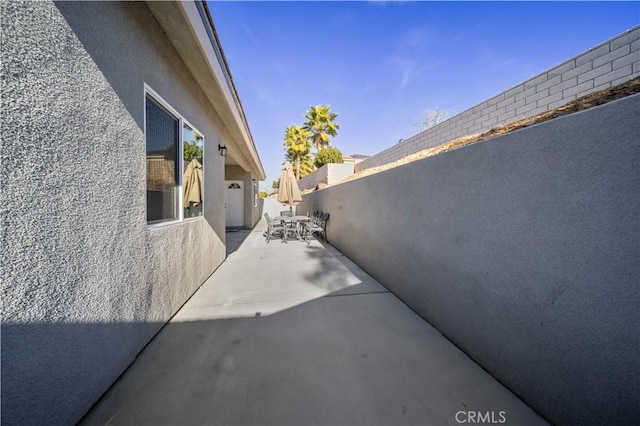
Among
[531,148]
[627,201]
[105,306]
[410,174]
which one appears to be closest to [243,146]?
[410,174]

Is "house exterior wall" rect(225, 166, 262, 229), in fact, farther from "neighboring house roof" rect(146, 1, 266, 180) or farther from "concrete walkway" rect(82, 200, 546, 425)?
"concrete walkway" rect(82, 200, 546, 425)

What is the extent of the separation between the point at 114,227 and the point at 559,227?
3108 millimetres

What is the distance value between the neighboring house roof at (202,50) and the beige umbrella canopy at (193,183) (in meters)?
1.24

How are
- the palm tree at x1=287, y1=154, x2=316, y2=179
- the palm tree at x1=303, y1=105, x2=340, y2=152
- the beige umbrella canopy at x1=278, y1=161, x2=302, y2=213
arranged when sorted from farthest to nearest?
the palm tree at x1=287, y1=154, x2=316, y2=179 < the palm tree at x1=303, y1=105, x2=340, y2=152 < the beige umbrella canopy at x1=278, y1=161, x2=302, y2=213

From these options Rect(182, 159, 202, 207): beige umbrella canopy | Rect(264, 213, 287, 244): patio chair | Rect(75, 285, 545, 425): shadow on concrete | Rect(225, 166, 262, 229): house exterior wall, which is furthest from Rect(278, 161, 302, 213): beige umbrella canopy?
Rect(75, 285, 545, 425): shadow on concrete

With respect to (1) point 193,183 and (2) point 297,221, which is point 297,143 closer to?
(2) point 297,221

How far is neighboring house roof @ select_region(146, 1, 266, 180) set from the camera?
2365 mm

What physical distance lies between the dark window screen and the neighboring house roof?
80cm

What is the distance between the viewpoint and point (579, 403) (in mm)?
1387

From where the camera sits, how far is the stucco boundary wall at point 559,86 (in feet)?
9.68

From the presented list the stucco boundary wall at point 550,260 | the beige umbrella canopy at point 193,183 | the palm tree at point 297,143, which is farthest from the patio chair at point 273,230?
the palm tree at point 297,143

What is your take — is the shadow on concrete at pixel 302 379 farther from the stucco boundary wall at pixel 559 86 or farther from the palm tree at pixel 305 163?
the palm tree at pixel 305 163

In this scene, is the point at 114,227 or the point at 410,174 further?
the point at 410,174

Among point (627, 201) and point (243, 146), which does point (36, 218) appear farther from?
point (243, 146)
